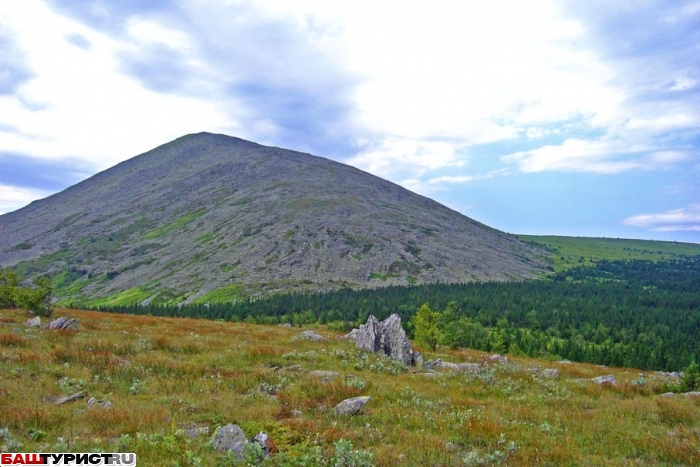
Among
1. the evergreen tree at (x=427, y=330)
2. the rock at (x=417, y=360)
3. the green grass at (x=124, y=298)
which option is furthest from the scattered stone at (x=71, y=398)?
the green grass at (x=124, y=298)

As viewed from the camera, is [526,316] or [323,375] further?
[526,316]

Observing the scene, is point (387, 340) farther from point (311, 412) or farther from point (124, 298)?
point (124, 298)

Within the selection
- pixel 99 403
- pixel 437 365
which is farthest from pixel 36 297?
pixel 437 365

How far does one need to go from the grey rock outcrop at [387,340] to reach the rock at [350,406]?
51.0ft

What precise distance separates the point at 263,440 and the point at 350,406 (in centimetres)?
459

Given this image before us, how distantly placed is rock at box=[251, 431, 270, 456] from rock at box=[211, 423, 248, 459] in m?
0.30

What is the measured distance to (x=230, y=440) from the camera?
942 centimetres

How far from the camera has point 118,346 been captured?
70.7 feet

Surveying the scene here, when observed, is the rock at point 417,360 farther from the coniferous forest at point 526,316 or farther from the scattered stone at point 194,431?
the coniferous forest at point 526,316

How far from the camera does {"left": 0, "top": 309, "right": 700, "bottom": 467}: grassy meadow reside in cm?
952

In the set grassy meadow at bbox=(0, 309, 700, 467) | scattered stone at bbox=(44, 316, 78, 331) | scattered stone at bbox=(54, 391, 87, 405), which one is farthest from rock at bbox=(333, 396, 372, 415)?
scattered stone at bbox=(44, 316, 78, 331)

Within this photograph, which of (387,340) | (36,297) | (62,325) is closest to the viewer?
(62,325)

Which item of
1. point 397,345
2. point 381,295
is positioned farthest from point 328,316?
point 397,345

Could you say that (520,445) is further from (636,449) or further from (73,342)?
(73,342)
